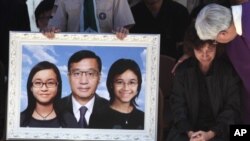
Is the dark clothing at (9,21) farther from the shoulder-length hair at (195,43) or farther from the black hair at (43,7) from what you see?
the shoulder-length hair at (195,43)

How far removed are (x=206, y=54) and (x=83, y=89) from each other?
0.77 metres

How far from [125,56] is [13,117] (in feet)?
2.49

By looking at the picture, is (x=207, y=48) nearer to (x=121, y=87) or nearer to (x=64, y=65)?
(x=121, y=87)

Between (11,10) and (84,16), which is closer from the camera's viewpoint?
(84,16)

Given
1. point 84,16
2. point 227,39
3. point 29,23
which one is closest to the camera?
point 227,39

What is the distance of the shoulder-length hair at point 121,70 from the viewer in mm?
4120

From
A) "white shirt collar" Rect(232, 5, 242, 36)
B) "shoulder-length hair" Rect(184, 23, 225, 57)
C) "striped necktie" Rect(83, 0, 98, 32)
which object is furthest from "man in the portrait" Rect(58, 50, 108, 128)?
"white shirt collar" Rect(232, 5, 242, 36)

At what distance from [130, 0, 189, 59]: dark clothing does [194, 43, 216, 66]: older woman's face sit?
106 centimetres

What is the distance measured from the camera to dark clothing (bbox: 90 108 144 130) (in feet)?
13.5

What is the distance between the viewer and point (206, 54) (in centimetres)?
413

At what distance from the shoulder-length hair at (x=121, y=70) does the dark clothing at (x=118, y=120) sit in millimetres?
73

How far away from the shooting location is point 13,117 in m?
A: 4.11

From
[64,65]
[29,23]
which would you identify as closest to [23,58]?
[64,65]

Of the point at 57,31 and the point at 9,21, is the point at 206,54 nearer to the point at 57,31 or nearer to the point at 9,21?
the point at 57,31
